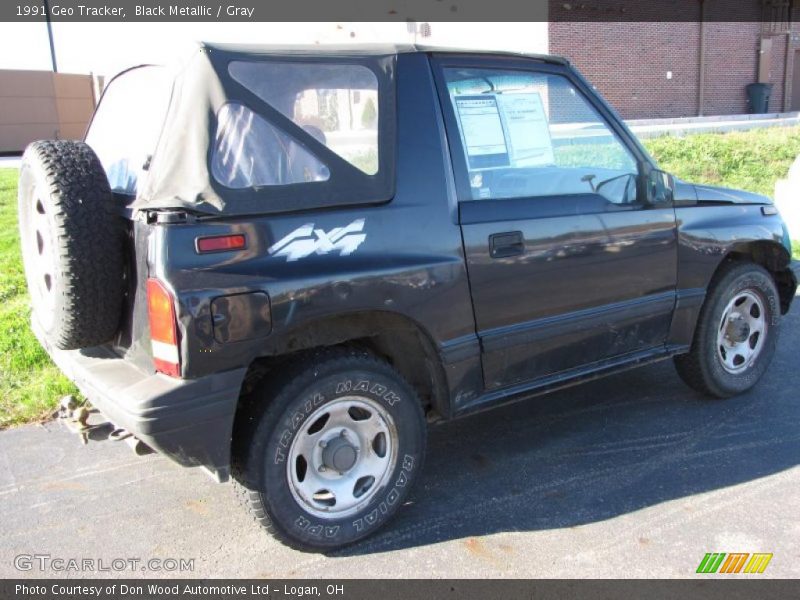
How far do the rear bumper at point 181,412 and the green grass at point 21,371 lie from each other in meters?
2.02

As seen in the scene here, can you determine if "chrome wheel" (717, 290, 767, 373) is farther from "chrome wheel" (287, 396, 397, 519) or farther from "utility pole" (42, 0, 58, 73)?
"utility pole" (42, 0, 58, 73)

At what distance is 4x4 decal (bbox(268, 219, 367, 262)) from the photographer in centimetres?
270

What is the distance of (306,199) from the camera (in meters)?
2.78

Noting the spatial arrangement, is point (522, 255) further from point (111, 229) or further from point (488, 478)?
point (111, 229)

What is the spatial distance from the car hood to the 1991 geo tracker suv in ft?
0.84

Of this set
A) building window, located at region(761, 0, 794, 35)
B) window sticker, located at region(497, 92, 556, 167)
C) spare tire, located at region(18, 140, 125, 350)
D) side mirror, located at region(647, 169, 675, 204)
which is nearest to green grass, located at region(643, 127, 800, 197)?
side mirror, located at region(647, 169, 675, 204)

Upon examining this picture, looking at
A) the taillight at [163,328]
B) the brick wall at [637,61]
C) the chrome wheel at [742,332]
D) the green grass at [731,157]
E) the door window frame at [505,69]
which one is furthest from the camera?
the brick wall at [637,61]

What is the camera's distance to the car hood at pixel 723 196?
4035 millimetres

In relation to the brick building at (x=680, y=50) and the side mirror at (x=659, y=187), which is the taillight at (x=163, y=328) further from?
the brick building at (x=680, y=50)

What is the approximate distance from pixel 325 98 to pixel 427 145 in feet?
1.56

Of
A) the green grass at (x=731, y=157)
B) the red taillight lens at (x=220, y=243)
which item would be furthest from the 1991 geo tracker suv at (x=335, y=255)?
the green grass at (x=731, y=157)

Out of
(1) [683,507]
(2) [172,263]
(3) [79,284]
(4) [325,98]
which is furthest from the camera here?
(1) [683,507]

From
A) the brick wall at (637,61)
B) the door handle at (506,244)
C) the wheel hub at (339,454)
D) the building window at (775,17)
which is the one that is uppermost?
the building window at (775,17)

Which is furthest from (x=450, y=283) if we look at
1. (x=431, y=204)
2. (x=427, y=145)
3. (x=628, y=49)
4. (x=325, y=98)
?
(x=628, y=49)
